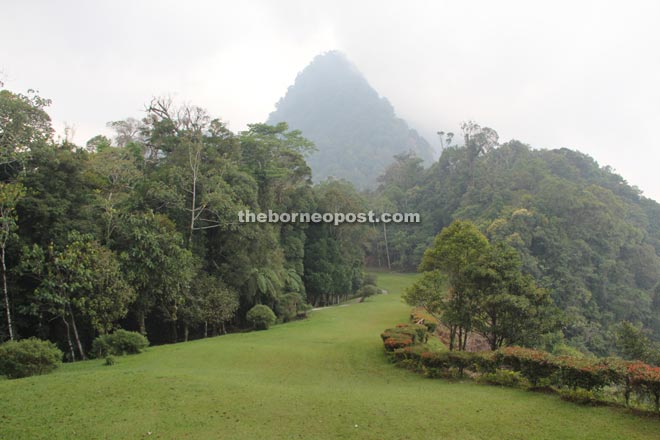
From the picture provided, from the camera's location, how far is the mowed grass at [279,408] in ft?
19.9

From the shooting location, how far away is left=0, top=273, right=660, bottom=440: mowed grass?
6.07 meters

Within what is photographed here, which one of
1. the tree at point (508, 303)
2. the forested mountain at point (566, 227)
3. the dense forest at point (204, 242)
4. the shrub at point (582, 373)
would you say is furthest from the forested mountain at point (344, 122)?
the shrub at point (582, 373)

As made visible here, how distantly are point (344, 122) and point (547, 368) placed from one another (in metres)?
131

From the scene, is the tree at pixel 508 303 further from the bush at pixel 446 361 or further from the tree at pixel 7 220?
the tree at pixel 7 220

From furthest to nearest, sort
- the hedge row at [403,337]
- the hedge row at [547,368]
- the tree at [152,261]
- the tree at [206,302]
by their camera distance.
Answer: the tree at [206,302], the tree at [152,261], the hedge row at [403,337], the hedge row at [547,368]

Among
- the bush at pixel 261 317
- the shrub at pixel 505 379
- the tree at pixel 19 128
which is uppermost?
the tree at pixel 19 128

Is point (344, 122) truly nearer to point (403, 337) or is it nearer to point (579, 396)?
point (403, 337)

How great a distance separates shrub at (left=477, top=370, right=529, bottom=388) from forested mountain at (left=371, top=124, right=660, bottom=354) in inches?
491

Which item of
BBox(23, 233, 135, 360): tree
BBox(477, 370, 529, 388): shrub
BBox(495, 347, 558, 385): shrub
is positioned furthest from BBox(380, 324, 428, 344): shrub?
BBox(23, 233, 135, 360): tree

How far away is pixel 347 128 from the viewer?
130625mm

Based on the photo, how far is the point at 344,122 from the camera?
5261 inches

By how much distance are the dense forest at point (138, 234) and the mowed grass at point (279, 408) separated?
11.9 ft

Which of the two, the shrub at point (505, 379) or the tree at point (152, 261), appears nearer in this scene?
the shrub at point (505, 379)

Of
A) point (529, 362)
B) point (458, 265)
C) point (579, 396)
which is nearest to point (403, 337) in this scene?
point (458, 265)
